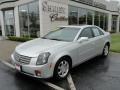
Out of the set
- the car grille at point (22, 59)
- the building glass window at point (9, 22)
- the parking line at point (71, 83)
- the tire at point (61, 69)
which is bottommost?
the parking line at point (71, 83)

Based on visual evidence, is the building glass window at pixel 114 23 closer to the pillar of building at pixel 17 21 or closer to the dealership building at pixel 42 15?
the dealership building at pixel 42 15

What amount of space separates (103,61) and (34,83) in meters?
3.31

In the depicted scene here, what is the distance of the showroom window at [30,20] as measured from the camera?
14.5m

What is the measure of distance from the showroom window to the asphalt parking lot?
900 centimetres

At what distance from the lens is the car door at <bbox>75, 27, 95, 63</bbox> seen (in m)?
5.27

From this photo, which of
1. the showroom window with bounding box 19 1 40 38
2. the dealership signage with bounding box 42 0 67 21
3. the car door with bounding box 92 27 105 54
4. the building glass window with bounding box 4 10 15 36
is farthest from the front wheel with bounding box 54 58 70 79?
the building glass window with bounding box 4 10 15 36

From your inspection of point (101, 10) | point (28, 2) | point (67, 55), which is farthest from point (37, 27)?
point (101, 10)

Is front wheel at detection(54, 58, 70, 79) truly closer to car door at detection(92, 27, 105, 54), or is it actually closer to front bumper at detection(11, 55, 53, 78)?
front bumper at detection(11, 55, 53, 78)

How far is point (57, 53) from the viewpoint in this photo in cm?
439

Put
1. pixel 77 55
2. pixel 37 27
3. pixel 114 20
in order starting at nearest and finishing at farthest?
1. pixel 77 55
2. pixel 37 27
3. pixel 114 20

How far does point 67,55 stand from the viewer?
15.4 feet

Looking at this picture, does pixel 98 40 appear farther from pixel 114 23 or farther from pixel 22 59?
pixel 114 23

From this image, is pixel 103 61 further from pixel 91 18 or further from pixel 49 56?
pixel 91 18

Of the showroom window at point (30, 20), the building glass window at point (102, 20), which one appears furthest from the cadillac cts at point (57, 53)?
the building glass window at point (102, 20)
